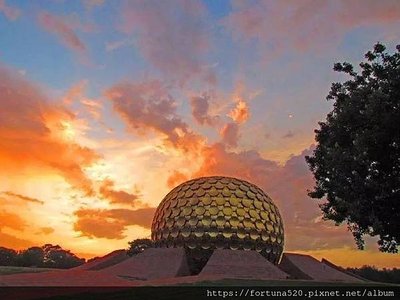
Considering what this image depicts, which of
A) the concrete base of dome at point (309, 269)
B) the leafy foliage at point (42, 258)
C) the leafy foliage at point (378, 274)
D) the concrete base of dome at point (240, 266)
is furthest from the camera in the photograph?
the leafy foliage at point (42, 258)

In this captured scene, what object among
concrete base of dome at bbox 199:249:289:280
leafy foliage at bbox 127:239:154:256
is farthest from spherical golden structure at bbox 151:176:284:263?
leafy foliage at bbox 127:239:154:256

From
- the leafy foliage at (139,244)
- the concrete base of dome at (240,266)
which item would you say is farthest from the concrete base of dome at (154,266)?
the leafy foliage at (139,244)

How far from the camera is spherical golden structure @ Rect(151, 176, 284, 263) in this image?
30.6 m

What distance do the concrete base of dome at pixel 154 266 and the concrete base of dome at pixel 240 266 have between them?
1855mm

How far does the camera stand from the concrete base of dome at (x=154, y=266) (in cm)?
2780

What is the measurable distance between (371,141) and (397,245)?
489 centimetres

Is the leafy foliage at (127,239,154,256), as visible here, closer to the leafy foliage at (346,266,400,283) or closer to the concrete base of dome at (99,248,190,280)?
the leafy foliage at (346,266,400,283)

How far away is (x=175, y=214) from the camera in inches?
1270

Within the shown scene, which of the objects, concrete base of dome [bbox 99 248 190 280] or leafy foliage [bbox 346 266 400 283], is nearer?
concrete base of dome [bbox 99 248 190 280]

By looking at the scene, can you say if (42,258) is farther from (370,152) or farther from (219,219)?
(370,152)

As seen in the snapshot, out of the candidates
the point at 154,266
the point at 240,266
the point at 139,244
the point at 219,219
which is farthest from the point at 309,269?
the point at 139,244

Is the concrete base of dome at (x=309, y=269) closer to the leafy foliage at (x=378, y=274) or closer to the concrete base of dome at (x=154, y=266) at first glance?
the concrete base of dome at (x=154, y=266)

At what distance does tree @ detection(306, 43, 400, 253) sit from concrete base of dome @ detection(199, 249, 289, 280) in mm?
10910

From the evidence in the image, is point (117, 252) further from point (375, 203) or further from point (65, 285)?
point (375, 203)
